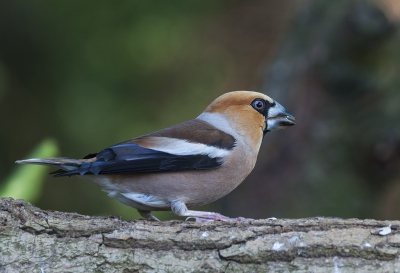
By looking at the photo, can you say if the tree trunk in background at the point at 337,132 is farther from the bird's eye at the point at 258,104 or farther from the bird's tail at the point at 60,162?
the bird's tail at the point at 60,162

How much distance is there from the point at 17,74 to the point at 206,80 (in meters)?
3.05

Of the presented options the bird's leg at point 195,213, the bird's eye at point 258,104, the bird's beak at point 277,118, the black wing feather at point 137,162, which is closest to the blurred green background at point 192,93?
the bird's beak at point 277,118

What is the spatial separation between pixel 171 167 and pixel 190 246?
113cm

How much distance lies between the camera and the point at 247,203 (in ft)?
24.2

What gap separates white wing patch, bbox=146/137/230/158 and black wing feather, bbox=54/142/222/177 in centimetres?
3

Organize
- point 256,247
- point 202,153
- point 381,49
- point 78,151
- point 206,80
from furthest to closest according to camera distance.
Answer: point 206,80, point 78,151, point 381,49, point 202,153, point 256,247

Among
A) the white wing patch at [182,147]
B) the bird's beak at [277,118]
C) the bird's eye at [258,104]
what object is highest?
the bird's eye at [258,104]

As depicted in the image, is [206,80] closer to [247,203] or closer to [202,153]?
[247,203]

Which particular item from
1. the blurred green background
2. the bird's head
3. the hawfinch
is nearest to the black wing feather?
the hawfinch

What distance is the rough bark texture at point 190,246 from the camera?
3.10 meters

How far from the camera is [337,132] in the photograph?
23.1 feet

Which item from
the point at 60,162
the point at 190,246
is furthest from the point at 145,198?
the point at 190,246

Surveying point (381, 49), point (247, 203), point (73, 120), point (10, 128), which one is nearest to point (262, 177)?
point (247, 203)

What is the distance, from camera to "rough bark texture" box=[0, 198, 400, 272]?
122 inches
